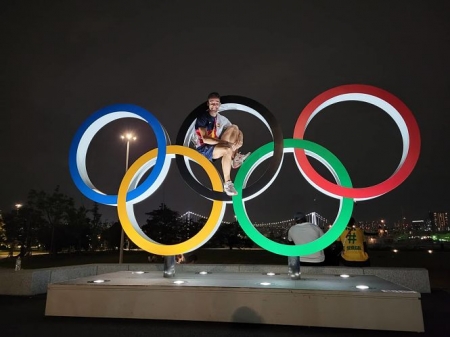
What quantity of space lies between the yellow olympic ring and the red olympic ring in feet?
6.78

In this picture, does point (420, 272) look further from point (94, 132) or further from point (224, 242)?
point (224, 242)

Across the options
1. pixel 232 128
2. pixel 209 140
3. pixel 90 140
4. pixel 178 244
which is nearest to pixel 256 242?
pixel 178 244

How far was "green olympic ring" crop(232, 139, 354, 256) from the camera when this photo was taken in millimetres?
7129

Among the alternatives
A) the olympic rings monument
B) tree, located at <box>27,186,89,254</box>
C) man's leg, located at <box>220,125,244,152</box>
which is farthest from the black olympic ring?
tree, located at <box>27,186,89,254</box>

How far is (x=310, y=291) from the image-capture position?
5.88m

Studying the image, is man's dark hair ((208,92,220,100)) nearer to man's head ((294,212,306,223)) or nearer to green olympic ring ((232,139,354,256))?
green olympic ring ((232,139,354,256))

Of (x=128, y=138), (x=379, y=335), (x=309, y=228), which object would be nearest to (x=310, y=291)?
(x=379, y=335)

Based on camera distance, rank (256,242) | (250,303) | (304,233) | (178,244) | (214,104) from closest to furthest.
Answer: (250,303), (256,242), (178,244), (214,104), (304,233)

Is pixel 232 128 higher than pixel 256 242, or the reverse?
pixel 232 128

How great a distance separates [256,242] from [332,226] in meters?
1.66

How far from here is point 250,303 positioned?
6.04 metres

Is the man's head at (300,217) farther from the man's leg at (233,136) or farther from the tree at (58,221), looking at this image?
the tree at (58,221)

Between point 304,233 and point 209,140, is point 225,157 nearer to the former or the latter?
point 209,140

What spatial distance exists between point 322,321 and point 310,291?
52 cm
